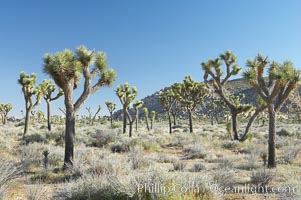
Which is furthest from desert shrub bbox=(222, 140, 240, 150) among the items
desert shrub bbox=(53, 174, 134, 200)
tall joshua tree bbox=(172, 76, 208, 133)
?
desert shrub bbox=(53, 174, 134, 200)

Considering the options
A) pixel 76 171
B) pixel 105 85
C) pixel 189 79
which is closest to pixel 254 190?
pixel 76 171

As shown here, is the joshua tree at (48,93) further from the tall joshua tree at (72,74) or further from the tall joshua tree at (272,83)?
the tall joshua tree at (272,83)

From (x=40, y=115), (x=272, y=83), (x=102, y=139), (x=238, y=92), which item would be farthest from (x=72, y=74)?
(x=238, y=92)

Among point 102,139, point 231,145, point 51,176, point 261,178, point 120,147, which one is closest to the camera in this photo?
point 261,178

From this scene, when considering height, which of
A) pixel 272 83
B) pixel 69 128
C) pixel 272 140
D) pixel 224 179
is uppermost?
pixel 272 83

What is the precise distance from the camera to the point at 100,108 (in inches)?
2062

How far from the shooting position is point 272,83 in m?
13.1

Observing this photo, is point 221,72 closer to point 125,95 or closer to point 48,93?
point 125,95

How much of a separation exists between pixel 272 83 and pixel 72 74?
848 cm

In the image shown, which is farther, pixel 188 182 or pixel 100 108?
pixel 100 108

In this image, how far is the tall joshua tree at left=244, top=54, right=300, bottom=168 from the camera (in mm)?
11039

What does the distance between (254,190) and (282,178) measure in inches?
71.3

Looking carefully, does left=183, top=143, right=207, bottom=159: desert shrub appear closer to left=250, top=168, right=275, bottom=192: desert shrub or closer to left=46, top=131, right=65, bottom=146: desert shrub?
left=250, top=168, right=275, bottom=192: desert shrub

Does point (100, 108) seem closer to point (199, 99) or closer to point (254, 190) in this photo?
point (199, 99)
